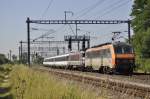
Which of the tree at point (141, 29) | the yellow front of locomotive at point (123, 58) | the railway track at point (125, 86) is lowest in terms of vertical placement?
the railway track at point (125, 86)

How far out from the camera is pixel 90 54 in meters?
53.1

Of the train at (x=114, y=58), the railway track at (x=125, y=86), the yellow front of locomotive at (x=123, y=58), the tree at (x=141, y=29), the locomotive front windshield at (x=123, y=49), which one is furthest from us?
the tree at (x=141, y=29)

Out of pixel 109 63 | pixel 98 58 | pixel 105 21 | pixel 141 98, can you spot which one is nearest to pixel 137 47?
pixel 105 21

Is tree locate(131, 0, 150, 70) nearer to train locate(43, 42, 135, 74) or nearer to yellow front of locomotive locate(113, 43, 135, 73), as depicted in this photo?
train locate(43, 42, 135, 74)

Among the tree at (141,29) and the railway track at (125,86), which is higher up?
the tree at (141,29)

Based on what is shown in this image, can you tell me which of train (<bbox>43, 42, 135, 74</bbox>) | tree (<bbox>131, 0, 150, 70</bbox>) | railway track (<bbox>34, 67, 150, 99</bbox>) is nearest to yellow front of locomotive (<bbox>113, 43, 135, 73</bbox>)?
train (<bbox>43, 42, 135, 74</bbox>)

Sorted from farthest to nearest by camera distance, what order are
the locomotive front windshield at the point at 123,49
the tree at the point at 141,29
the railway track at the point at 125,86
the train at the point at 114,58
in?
the tree at the point at 141,29 → the locomotive front windshield at the point at 123,49 → the train at the point at 114,58 → the railway track at the point at 125,86

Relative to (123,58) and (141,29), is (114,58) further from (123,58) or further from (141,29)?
(141,29)

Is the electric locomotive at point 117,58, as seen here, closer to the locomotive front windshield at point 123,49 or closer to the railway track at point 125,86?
the locomotive front windshield at point 123,49

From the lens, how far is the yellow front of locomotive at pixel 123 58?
4178 centimetres

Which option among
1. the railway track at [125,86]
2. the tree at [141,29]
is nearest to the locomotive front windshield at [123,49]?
the railway track at [125,86]

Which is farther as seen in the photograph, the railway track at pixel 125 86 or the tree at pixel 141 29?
the tree at pixel 141 29

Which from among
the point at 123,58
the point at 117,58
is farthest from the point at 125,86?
the point at 123,58

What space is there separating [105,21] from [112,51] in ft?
71.5
